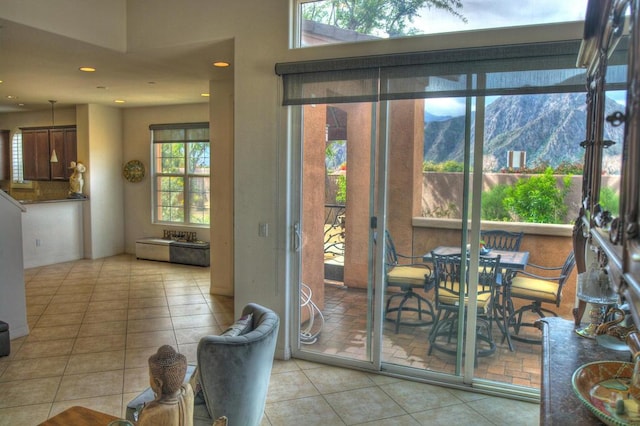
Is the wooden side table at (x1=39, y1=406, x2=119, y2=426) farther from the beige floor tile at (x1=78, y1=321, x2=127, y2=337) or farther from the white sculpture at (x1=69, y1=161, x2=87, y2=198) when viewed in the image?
the white sculpture at (x1=69, y1=161, x2=87, y2=198)

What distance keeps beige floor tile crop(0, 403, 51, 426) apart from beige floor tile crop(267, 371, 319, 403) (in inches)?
57.9

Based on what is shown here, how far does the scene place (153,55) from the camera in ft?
14.5

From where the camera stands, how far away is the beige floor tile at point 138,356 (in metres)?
3.81

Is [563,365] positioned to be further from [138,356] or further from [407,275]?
[138,356]

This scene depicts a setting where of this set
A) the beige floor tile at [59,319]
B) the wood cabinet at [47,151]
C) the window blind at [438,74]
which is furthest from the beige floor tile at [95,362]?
the wood cabinet at [47,151]

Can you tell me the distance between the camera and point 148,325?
4.77 meters

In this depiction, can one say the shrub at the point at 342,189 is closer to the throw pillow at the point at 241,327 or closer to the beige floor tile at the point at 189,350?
the throw pillow at the point at 241,327

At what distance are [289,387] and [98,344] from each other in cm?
199

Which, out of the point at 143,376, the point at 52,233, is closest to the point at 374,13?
the point at 143,376

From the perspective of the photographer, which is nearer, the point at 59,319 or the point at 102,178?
the point at 59,319

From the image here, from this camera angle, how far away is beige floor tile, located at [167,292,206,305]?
558 centimetres

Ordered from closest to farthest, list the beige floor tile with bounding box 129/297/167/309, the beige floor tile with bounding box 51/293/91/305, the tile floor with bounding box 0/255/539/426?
the tile floor with bounding box 0/255/539/426
the beige floor tile with bounding box 129/297/167/309
the beige floor tile with bounding box 51/293/91/305

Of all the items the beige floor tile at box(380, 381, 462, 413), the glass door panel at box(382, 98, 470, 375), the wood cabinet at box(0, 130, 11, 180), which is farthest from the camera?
the wood cabinet at box(0, 130, 11, 180)

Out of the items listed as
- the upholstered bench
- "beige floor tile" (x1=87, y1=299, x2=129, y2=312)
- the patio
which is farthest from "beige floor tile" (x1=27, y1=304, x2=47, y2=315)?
the patio
